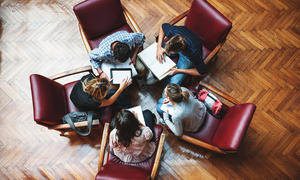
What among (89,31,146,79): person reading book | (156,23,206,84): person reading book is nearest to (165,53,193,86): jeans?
(156,23,206,84): person reading book

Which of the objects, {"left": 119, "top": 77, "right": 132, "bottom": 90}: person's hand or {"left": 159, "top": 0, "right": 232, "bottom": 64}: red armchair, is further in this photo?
{"left": 119, "top": 77, "right": 132, "bottom": 90}: person's hand

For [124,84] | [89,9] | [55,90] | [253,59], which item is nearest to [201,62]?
[124,84]

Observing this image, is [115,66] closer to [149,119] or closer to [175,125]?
[149,119]

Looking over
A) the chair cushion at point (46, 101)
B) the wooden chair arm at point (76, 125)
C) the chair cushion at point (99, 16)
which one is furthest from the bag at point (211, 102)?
the chair cushion at point (46, 101)

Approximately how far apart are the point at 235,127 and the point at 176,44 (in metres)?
0.99

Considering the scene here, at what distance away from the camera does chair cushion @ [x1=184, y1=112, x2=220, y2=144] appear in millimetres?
2297

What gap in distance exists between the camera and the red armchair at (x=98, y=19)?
235 centimetres

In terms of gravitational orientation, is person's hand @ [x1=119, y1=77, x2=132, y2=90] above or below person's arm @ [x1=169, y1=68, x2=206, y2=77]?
above

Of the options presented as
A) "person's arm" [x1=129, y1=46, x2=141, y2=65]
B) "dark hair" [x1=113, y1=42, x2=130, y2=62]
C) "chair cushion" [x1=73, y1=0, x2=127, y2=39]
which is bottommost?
"person's arm" [x1=129, y1=46, x2=141, y2=65]

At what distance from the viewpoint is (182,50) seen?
7.57 ft

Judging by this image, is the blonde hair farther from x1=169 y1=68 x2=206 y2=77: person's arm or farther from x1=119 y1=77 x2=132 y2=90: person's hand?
x1=169 y1=68 x2=206 y2=77: person's arm

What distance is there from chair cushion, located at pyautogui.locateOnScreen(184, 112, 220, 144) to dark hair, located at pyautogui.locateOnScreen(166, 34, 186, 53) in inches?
30.3

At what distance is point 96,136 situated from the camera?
2789mm

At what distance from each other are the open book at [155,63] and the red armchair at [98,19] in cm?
30
